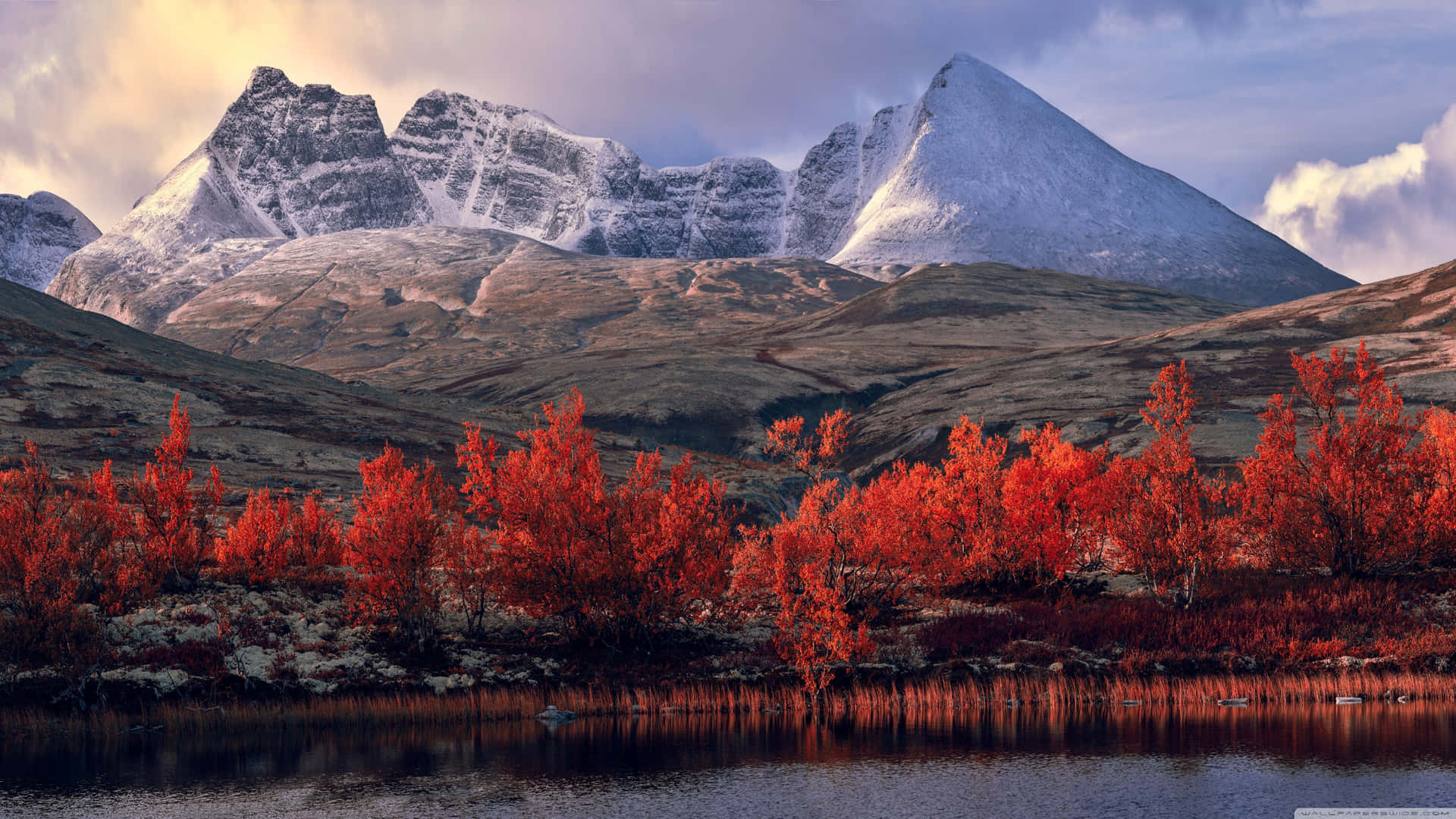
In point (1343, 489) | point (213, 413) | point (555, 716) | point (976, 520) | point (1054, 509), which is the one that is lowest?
point (555, 716)

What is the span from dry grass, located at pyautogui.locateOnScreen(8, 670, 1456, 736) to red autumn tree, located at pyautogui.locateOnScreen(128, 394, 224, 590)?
8755 millimetres

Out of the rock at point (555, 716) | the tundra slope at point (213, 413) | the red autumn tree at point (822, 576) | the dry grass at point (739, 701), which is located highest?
the tundra slope at point (213, 413)

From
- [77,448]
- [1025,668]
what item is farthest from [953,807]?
[77,448]

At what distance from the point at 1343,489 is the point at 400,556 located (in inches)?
1781

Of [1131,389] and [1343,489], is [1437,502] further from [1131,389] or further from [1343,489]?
[1131,389]

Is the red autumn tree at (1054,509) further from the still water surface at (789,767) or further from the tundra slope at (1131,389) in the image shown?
the tundra slope at (1131,389)

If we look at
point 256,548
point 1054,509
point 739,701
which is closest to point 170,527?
point 256,548

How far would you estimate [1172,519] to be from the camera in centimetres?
5481

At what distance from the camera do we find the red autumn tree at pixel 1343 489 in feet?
181

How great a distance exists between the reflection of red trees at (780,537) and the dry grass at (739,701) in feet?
7.54

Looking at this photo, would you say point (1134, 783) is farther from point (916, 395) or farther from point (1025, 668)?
point (916, 395)

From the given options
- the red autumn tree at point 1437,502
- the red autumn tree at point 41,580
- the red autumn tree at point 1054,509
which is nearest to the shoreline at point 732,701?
the red autumn tree at point 41,580

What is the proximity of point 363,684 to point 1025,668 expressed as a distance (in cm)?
2824

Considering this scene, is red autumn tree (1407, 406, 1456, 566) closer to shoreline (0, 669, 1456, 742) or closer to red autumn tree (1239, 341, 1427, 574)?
red autumn tree (1239, 341, 1427, 574)
